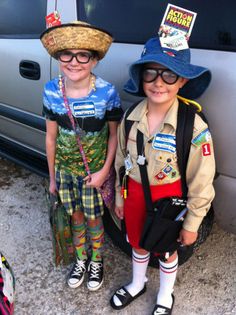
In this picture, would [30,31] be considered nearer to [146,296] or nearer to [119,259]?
[119,259]

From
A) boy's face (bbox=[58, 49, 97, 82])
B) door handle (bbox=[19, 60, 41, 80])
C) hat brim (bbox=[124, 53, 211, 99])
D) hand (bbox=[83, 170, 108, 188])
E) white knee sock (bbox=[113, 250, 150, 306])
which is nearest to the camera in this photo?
hat brim (bbox=[124, 53, 211, 99])

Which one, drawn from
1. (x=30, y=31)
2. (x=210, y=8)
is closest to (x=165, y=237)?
(x=210, y=8)

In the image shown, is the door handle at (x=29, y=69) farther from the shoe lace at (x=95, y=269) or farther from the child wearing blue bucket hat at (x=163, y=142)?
the shoe lace at (x=95, y=269)

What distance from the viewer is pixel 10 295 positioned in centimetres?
184

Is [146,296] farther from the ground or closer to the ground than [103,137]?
closer to the ground

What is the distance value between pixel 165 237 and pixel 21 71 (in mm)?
1544

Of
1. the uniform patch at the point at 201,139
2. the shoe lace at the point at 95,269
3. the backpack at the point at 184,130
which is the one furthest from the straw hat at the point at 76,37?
the shoe lace at the point at 95,269

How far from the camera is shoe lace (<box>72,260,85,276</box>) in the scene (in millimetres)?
2225

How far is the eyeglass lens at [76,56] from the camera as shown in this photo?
1620 mm

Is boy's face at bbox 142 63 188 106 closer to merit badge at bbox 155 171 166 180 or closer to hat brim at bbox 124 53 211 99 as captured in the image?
hat brim at bbox 124 53 211 99

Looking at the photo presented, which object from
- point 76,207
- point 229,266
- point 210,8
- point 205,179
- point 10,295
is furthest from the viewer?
point 229,266

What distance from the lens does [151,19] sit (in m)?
1.86

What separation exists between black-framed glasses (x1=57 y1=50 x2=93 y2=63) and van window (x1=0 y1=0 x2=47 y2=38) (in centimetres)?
90

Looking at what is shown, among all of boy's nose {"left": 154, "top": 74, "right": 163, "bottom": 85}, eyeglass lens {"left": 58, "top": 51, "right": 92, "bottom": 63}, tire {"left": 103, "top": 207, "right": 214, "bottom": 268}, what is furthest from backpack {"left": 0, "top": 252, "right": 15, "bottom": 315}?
boy's nose {"left": 154, "top": 74, "right": 163, "bottom": 85}
